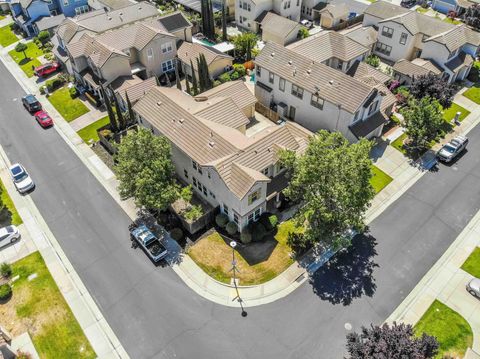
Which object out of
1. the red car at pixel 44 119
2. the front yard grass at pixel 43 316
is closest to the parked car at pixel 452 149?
the front yard grass at pixel 43 316

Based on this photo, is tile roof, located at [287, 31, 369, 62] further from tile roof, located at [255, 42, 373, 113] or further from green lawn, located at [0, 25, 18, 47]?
green lawn, located at [0, 25, 18, 47]

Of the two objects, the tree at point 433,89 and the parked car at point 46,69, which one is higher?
the tree at point 433,89

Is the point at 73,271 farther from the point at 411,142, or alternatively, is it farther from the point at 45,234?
the point at 411,142

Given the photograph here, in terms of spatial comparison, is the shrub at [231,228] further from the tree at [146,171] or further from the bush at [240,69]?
the bush at [240,69]

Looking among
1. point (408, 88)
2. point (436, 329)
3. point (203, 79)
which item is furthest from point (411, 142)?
point (203, 79)

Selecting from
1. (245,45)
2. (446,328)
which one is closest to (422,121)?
(446,328)

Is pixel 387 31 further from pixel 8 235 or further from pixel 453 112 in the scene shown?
pixel 8 235
